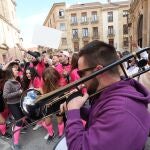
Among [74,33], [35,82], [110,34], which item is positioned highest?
[35,82]

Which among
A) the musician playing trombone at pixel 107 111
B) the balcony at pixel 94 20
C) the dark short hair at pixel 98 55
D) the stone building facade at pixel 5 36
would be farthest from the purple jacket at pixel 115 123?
the balcony at pixel 94 20

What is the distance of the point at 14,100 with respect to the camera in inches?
172

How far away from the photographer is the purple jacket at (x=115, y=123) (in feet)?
3.65

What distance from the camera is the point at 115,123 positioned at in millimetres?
1112

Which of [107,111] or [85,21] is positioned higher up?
[107,111]

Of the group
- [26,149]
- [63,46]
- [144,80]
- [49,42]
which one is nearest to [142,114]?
[144,80]

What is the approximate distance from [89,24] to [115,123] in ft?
161

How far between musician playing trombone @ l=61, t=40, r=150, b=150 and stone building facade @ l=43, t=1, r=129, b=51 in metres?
46.6

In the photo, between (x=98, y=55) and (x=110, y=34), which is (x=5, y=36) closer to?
(x=110, y=34)

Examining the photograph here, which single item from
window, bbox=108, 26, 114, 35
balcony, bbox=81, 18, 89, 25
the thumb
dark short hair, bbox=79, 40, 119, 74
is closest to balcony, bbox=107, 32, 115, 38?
window, bbox=108, 26, 114, 35

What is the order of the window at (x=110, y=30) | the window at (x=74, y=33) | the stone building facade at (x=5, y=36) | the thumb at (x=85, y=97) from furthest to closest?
the window at (x=74, y=33) → the window at (x=110, y=30) → the stone building facade at (x=5, y=36) → the thumb at (x=85, y=97)

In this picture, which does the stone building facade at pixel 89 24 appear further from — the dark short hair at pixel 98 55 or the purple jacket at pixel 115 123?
the purple jacket at pixel 115 123

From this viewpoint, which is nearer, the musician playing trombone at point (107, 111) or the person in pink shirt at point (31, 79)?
the musician playing trombone at point (107, 111)

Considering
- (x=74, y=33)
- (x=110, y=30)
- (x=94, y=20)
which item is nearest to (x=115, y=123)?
(x=74, y=33)
